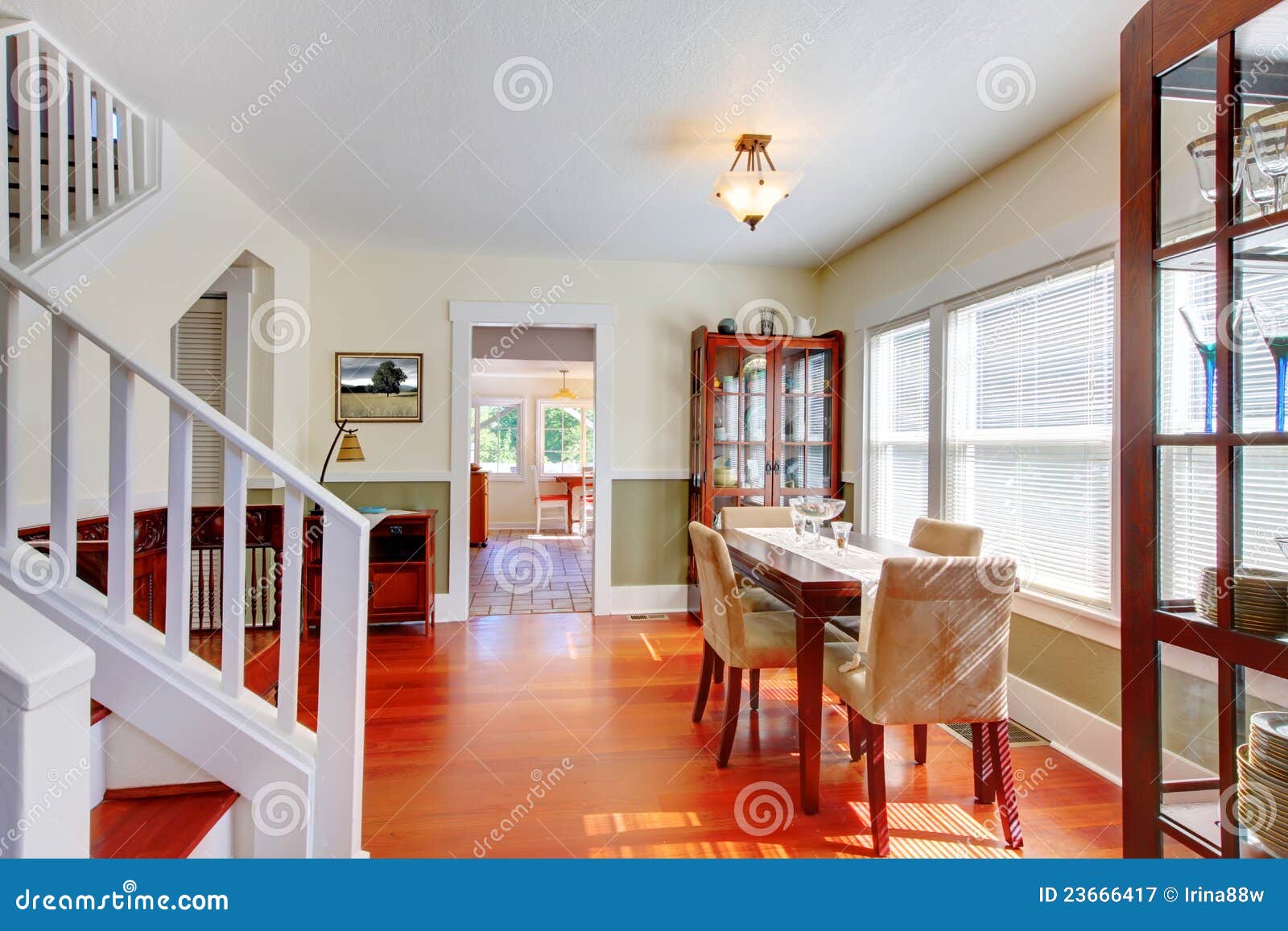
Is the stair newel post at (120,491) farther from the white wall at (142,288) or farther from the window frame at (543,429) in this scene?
the window frame at (543,429)

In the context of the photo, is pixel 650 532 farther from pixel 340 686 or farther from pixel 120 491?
pixel 120 491

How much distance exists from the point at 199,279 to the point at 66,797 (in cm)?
270

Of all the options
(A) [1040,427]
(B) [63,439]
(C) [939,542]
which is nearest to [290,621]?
(B) [63,439]

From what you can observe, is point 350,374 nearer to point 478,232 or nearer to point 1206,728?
point 478,232

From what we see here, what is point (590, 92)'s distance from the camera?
95.6 inches

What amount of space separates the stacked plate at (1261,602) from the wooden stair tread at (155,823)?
2052mm

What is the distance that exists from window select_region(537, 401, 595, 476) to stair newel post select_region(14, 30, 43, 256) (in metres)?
7.99

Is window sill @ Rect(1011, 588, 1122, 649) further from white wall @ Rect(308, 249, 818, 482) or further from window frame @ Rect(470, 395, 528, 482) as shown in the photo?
window frame @ Rect(470, 395, 528, 482)

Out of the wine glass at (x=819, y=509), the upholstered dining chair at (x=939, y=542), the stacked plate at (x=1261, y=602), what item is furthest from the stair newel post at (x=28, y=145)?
the upholstered dining chair at (x=939, y=542)

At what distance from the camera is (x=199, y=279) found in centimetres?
293

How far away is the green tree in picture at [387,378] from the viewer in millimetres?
4418

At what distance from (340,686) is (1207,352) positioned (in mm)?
2006
